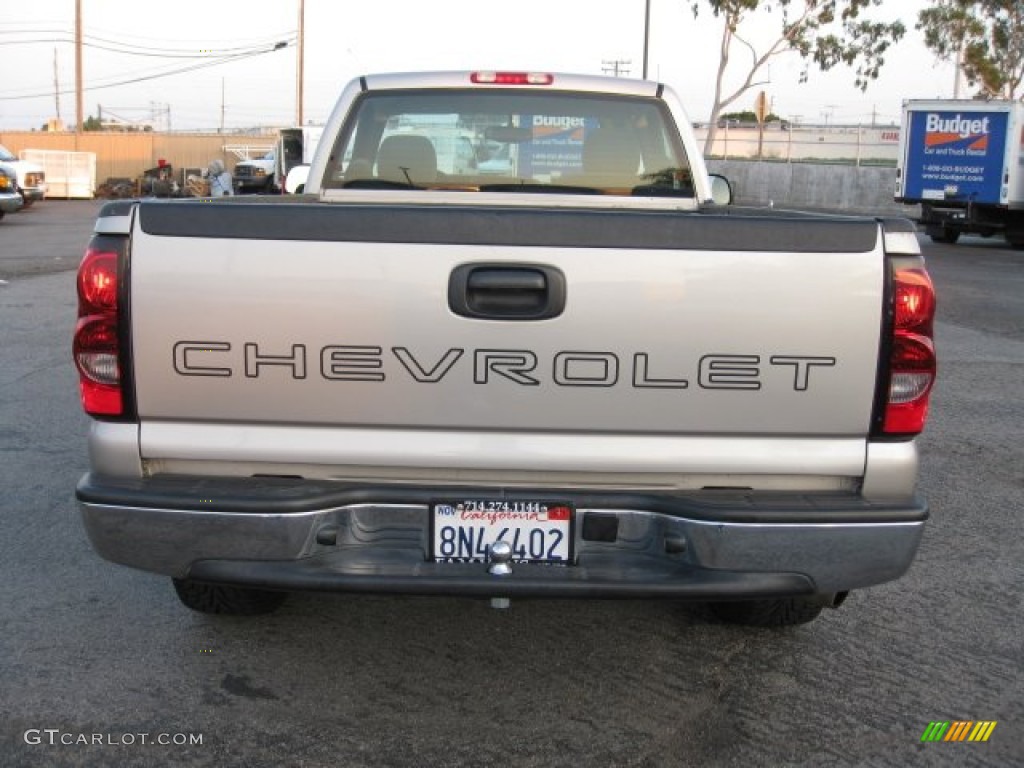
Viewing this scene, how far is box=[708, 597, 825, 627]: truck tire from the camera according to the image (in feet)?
12.8

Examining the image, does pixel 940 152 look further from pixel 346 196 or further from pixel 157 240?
pixel 157 240

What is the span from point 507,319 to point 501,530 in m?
0.59

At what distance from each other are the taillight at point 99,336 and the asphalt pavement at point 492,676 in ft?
3.19

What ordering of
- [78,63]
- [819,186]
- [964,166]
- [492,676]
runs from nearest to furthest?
[492,676] < [964,166] < [819,186] < [78,63]

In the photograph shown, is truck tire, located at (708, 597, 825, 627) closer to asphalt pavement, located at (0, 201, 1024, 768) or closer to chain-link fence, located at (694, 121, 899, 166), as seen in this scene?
asphalt pavement, located at (0, 201, 1024, 768)

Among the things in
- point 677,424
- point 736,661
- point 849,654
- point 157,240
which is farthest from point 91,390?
point 849,654

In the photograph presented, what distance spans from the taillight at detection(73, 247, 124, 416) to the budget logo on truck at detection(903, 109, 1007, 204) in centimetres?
2133

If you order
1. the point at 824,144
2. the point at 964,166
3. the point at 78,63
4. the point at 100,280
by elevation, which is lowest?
the point at 100,280

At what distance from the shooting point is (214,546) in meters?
3.07

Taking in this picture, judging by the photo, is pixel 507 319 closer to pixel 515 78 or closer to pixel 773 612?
pixel 773 612

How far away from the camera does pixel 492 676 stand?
12.0 feet

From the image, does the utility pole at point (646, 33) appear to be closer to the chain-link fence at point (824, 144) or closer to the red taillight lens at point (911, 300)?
the chain-link fence at point (824, 144)

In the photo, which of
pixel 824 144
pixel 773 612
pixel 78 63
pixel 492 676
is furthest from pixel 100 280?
pixel 78 63

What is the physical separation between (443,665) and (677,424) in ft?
4.09
